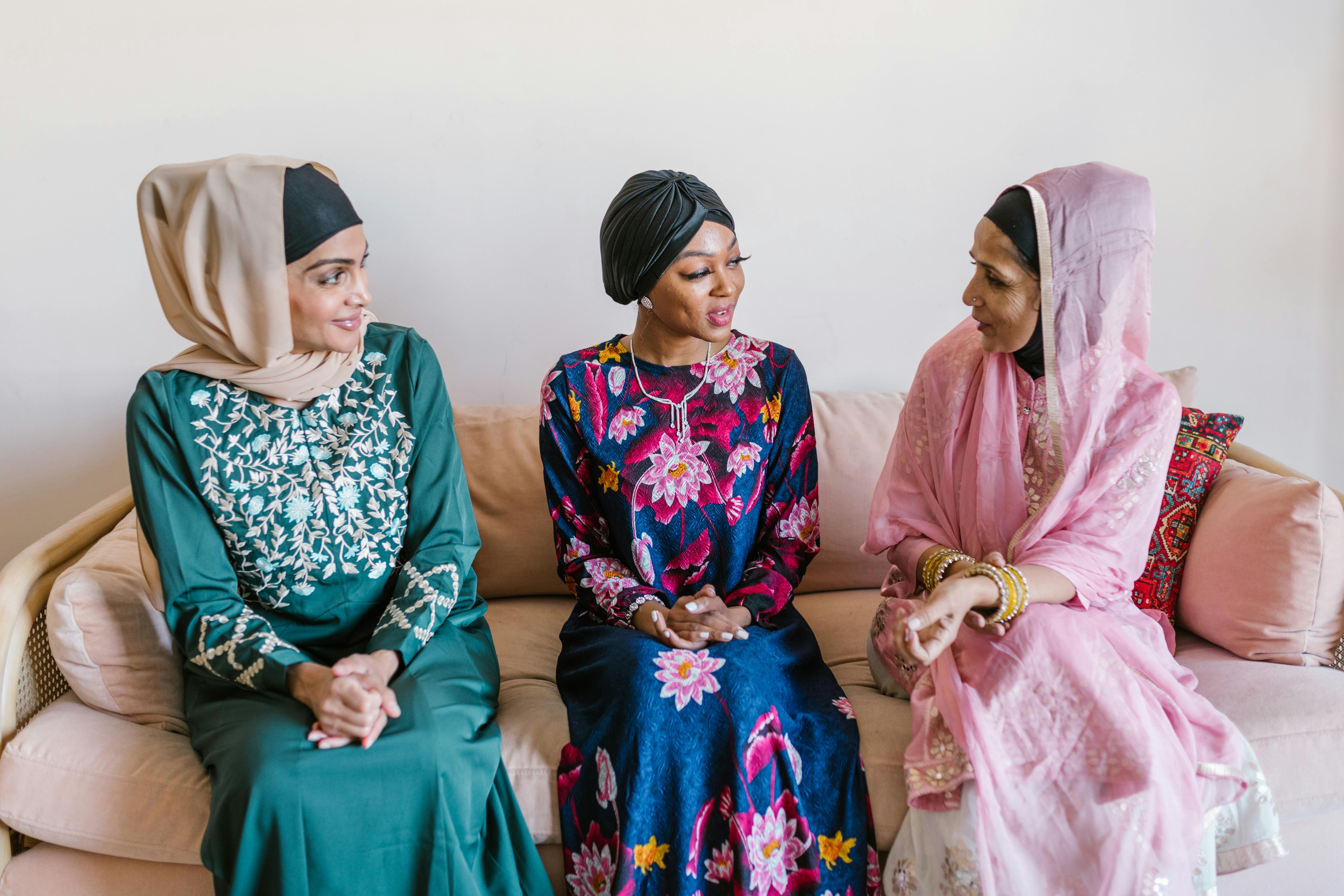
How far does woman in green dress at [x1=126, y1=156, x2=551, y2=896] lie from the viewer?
136cm

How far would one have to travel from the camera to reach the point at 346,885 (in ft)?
4.42

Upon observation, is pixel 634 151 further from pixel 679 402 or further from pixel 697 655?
pixel 697 655

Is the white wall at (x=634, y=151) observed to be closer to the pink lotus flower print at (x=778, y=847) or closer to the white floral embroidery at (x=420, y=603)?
the white floral embroidery at (x=420, y=603)

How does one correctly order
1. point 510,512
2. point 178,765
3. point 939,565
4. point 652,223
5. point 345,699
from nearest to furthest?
point 345,699
point 178,765
point 939,565
point 652,223
point 510,512

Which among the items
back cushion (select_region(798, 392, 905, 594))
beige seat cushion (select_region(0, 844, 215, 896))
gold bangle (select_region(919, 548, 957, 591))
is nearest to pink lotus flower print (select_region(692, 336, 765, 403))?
back cushion (select_region(798, 392, 905, 594))

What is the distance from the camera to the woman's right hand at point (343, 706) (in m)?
1.37

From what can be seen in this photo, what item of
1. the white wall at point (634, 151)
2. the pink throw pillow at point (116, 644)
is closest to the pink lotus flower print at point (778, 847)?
the pink throw pillow at point (116, 644)

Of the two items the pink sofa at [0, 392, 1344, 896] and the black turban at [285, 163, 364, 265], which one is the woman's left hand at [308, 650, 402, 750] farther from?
the black turban at [285, 163, 364, 265]

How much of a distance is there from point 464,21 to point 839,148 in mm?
970

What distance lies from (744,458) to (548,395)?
1.35ft

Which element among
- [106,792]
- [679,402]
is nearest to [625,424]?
[679,402]

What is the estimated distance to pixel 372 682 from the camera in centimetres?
144

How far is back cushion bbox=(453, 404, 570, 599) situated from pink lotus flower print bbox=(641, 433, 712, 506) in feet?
1.41

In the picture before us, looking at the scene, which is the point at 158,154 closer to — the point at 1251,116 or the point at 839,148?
the point at 839,148
